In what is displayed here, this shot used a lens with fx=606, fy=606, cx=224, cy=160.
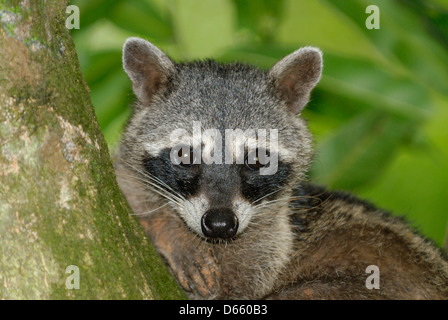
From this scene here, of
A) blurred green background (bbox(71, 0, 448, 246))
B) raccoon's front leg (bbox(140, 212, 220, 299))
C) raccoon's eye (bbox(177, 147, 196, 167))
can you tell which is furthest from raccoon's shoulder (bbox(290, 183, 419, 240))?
raccoon's eye (bbox(177, 147, 196, 167))

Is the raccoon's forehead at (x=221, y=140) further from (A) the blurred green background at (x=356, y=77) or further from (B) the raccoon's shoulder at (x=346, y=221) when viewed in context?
(A) the blurred green background at (x=356, y=77)

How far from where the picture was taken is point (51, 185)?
2.48 m

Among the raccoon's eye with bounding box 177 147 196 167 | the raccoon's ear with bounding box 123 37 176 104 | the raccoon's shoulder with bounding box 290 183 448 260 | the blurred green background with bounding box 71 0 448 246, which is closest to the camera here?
the raccoon's eye with bounding box 177 147 196 167

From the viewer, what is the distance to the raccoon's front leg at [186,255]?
390 centimetres

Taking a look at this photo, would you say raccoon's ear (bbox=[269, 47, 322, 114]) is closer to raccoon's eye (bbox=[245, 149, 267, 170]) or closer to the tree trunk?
raccoon's eye (bbox=[245, 149, 267, 170])

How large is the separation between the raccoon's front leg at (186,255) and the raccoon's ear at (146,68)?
92 centimetres

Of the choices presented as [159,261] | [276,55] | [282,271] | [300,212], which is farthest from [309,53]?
[159,261]

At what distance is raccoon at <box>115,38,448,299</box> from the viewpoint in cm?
391

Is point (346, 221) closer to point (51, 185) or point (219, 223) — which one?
point (219, 223)

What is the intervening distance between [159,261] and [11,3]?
4.65ft

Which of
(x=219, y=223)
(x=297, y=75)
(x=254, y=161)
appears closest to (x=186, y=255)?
(x=219, y=223)

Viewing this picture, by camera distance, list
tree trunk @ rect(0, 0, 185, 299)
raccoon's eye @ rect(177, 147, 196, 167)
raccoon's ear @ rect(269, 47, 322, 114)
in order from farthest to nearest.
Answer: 1. raccoon's ear @ rect(269, 47, 322, 114)
2. raccoon's eye @ rect(177, 147, 196, 167)
3. tree trunk @ rect(0, 0, 185, 299)

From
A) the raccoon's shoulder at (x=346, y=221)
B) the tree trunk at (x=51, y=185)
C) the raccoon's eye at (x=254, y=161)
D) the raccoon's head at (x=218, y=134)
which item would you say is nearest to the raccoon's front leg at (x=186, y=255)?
the raccoon's head at (x=218, y=134)

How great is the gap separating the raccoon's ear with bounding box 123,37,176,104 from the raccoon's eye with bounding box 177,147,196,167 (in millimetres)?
612
